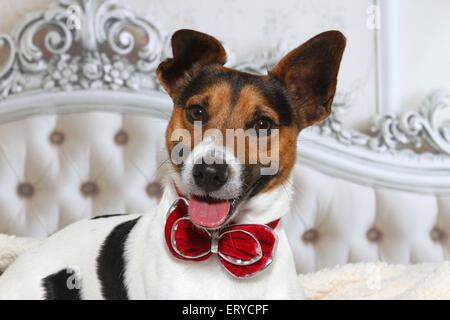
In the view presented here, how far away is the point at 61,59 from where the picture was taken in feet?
6.06

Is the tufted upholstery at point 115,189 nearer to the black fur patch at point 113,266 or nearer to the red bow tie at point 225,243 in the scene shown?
the black fur patch at point 113,266

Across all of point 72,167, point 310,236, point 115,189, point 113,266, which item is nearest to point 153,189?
point 115,189

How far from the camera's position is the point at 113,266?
1245 mm

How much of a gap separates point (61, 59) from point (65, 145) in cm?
28

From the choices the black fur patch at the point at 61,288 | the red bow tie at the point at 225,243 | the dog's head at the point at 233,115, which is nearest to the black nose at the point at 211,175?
the dog's head at the point at 233,115

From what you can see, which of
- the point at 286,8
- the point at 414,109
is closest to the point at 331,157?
the point at 414,109

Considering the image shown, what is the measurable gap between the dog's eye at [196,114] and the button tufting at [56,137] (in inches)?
31.9

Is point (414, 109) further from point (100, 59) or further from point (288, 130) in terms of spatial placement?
point (100, 59)

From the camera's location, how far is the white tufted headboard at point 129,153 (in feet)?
6.09

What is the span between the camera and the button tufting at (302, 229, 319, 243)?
1.92 metres

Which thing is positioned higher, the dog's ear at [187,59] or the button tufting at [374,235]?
the dog's ear at [187,59]

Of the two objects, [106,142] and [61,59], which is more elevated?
[61,59]
